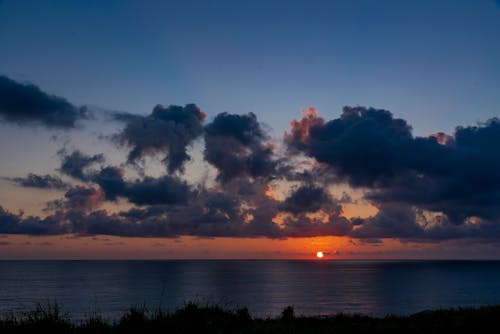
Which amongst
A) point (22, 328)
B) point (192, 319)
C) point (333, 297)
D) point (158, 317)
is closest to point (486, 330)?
point (192, 319)

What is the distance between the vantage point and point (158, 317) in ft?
56.5

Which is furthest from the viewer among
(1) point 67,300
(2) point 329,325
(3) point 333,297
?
(3) point 333,297

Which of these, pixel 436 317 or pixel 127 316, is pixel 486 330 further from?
pixel 127 316

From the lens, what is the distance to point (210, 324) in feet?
56.1

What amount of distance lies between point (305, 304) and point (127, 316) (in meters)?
88.3

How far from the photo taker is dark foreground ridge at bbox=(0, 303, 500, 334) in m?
15.9

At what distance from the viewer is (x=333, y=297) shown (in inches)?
4636

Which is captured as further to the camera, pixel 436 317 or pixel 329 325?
pixel 436 317

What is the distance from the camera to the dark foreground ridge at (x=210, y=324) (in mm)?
15906

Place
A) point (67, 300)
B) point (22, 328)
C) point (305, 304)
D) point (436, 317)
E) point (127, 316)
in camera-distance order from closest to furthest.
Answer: point (22, 328), point (127, 316), point (436, 317), point (305, 304), point (67, 300)

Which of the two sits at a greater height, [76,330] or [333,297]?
[76,330]

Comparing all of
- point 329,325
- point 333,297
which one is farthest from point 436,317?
point 333,297

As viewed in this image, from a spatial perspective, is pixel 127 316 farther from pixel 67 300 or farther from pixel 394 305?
pixel 67 300

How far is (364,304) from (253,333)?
3696 inches
